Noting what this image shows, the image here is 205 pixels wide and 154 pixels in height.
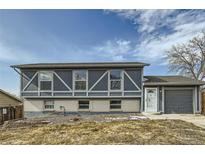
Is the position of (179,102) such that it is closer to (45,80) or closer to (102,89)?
(102,89)

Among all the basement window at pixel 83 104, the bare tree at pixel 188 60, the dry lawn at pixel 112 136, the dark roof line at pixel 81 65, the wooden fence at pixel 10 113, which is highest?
the bare tree at pixel 188 60

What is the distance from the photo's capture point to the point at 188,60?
2277 centimetres

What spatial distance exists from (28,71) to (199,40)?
13304mm

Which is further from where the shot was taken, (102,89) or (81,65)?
(102,89)

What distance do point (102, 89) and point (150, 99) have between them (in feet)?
9.53

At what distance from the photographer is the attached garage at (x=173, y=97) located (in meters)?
15.7

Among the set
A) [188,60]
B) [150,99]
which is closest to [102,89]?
[150,99]

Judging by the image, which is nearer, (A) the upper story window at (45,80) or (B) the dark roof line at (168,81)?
(B) the dark roof line at (168,81)

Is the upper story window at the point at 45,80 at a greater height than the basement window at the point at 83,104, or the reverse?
the upper story window at the point at 45,80

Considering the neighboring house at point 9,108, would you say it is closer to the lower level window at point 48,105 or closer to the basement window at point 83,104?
the lower level window at point 48,105

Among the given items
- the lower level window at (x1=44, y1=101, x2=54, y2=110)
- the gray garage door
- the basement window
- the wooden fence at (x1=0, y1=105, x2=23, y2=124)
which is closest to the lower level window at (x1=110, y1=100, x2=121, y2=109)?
the basement window

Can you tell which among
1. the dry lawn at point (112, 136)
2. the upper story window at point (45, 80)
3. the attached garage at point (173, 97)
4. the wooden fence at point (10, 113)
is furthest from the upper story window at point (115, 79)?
the dry lawn at point (112, 136)

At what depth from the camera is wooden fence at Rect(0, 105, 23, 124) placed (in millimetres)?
12289
